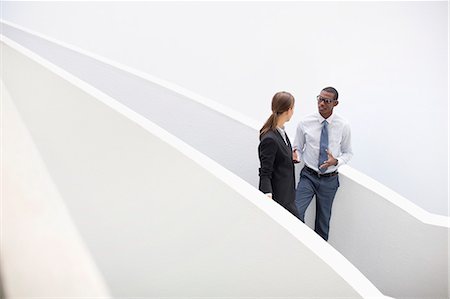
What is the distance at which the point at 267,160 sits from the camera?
2545mm

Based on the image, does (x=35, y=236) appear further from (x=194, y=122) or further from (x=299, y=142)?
(x=299, y=142)

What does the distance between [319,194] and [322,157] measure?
0.82 feet

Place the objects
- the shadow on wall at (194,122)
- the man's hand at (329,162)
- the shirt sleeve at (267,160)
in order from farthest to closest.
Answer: the shadow on wall at (194,122) → the man's hand at (329,162) → the shirt sleeve at (267,160)

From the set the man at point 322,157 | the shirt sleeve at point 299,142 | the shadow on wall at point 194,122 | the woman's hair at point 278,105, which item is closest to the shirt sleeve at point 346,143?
the man at point 322,157

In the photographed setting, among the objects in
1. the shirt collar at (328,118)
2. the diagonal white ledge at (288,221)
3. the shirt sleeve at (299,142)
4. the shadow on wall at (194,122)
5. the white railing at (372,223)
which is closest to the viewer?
the diagonal white ledge at (288,221)

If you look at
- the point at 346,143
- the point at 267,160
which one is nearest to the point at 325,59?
the point at 346,143

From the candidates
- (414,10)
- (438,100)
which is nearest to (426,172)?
(438,100)

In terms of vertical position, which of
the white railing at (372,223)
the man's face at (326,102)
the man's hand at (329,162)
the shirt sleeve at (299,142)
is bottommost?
the white railing at (372,223)

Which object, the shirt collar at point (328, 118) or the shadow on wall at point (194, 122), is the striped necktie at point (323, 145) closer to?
the shirt collar at point (328, 118)

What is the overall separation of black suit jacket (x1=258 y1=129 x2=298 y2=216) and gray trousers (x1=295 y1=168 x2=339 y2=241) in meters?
0.48

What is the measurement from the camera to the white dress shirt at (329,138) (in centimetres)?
318

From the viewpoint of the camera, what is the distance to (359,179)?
10.3ft

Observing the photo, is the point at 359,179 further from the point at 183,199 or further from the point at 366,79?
the point at 366,79

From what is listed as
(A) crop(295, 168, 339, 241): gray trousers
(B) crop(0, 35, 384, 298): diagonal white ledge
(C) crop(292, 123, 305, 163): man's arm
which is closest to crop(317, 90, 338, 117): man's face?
(C) crop(292, 123, 305, 163): man's arm
